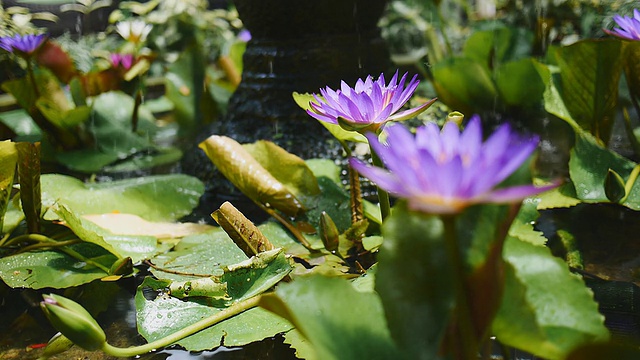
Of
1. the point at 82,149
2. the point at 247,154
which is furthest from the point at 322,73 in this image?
the point at 82,149

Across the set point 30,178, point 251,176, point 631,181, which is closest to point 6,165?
point 30,178

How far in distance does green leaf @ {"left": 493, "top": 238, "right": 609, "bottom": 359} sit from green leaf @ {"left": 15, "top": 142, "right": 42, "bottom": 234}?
0.86 meters

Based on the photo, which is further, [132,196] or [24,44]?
[24,44]

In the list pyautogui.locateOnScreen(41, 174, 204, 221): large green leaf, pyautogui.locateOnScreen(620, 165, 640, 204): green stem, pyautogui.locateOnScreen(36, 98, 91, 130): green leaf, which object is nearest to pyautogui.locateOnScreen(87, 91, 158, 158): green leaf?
pyautogui.locateOnScreen(36, 98, 91, 130): green leaf

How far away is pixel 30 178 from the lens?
1.07 meters

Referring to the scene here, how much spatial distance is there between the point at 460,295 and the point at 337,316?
12 cm

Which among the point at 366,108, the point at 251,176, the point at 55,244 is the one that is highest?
the point at 366,108

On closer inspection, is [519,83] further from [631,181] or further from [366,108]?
[366,108]

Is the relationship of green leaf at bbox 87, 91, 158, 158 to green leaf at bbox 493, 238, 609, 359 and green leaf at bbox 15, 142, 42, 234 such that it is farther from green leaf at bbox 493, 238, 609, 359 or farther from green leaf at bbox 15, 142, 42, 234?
green leaf at bbox 493, 238, 609, 359

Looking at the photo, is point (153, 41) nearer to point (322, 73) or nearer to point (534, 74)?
point (322, 73)

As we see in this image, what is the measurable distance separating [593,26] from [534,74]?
1.31 m

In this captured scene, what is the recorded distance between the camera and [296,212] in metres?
1.21

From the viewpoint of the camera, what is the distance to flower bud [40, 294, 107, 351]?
58cm

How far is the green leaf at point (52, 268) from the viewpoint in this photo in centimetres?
101
